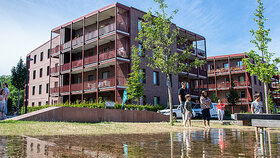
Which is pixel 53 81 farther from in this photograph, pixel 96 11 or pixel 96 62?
pixel 96 11

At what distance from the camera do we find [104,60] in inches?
987

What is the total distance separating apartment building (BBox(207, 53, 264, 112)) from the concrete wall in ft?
85.1

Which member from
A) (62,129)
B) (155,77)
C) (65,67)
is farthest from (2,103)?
(65,67)

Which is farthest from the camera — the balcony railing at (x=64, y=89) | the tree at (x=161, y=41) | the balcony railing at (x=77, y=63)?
the balcony railing at (x=64, y=89)

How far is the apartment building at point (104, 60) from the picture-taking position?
24656mm

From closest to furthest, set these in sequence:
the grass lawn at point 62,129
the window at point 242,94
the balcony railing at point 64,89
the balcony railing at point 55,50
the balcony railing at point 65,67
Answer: the grass lawn at point 62,129
the balcony railing at point 64,89
the balcony railing at point 65,67
the balcony railing at point 55,50
the window at point 242,94

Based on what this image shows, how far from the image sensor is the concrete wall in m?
11.9

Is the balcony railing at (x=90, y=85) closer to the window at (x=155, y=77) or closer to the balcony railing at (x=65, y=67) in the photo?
the balcony railing at (x=65, y=67)

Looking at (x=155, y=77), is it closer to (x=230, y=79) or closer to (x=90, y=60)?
(x=90, y=60)

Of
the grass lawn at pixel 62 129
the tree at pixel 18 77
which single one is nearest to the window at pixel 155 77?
the grass lawn at pixel 62 129

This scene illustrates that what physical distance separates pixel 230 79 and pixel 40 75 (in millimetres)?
31686

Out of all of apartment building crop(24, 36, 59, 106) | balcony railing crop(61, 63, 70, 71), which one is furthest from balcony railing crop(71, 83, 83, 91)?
apartment building crop(24, 36, 59, 106)

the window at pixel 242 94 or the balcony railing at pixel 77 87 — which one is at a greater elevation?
the balcony railing at pixel 77 87

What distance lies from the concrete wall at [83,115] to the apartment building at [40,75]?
22853mm
